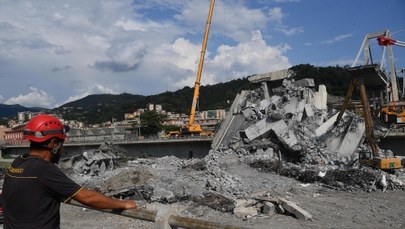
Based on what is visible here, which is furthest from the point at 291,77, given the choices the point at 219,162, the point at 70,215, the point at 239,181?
the point at 70,215

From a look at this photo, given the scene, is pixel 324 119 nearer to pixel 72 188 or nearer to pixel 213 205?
pixel 213 205

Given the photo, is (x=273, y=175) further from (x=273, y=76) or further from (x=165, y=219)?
(x=165, y=219)

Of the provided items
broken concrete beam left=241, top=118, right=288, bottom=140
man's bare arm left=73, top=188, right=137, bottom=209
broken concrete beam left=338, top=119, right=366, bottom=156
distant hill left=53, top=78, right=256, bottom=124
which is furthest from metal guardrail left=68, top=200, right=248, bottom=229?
distant hill left=53, top=78, right=256, bottom=124

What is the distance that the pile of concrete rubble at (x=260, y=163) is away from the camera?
1684cm

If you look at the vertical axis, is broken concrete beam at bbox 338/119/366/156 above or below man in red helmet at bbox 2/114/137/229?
below

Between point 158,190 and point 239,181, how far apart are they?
4.61 m

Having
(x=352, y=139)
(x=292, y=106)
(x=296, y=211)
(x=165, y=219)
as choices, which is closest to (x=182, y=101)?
(x=292, y=106)

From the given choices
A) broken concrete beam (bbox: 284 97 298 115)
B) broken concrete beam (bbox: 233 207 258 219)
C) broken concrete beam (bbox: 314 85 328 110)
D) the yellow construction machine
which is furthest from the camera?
broken concrete beam (bbox: 314 85 328 110)

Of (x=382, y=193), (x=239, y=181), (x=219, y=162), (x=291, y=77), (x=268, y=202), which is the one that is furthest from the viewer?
(x=291, y=77)

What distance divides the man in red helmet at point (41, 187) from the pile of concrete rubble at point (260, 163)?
1121 cm

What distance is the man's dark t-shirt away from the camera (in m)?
3.00

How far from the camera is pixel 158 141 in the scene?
4709cm

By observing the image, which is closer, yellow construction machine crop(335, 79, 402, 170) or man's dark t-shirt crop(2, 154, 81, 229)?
man's dark t-shirt crop(2, 154, 81, 229)

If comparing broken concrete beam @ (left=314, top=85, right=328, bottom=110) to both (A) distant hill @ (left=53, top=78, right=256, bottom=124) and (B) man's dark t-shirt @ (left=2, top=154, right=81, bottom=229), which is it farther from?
(A) distant hill @ (left=53, top=78, right=256, bottom=124)
